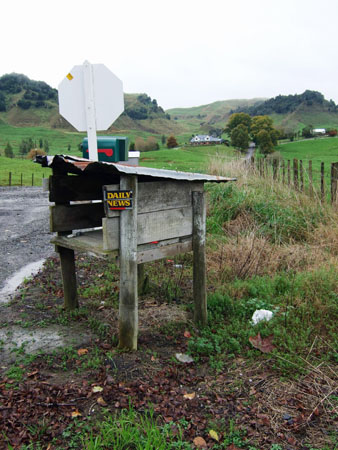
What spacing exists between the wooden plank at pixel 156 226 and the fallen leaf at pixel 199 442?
1535 millimetres

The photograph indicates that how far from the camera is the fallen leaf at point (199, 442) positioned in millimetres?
2420

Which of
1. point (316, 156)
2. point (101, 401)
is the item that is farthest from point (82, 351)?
point (316, 156)

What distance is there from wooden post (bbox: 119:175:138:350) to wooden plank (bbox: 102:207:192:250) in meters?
0.08

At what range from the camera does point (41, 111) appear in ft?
384

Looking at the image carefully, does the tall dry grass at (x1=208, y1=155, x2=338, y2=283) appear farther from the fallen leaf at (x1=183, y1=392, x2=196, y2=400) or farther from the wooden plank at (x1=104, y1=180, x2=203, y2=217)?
the fallen leaf at (x1=183, y1=392, x2=196, y2=400)

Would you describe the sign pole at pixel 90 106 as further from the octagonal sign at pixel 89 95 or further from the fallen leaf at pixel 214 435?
the fallen leaf at pixel 214 435

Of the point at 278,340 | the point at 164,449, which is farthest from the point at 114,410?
the point at 278,340

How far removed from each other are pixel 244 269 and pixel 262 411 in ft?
8.08

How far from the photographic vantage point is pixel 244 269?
5.09m

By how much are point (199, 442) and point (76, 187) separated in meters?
2.61

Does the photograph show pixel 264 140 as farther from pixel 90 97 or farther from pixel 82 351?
pixel 82 351

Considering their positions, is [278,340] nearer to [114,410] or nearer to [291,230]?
[114,410]

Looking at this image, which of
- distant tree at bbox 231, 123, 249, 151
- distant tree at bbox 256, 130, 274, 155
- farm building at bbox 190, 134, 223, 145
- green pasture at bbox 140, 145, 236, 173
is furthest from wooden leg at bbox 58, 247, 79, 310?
farm building at bbox 190, 134, 223, 145

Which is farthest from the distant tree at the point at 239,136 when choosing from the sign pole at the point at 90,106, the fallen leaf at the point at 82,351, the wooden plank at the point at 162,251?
the fallen leaf at the point at 82,351
